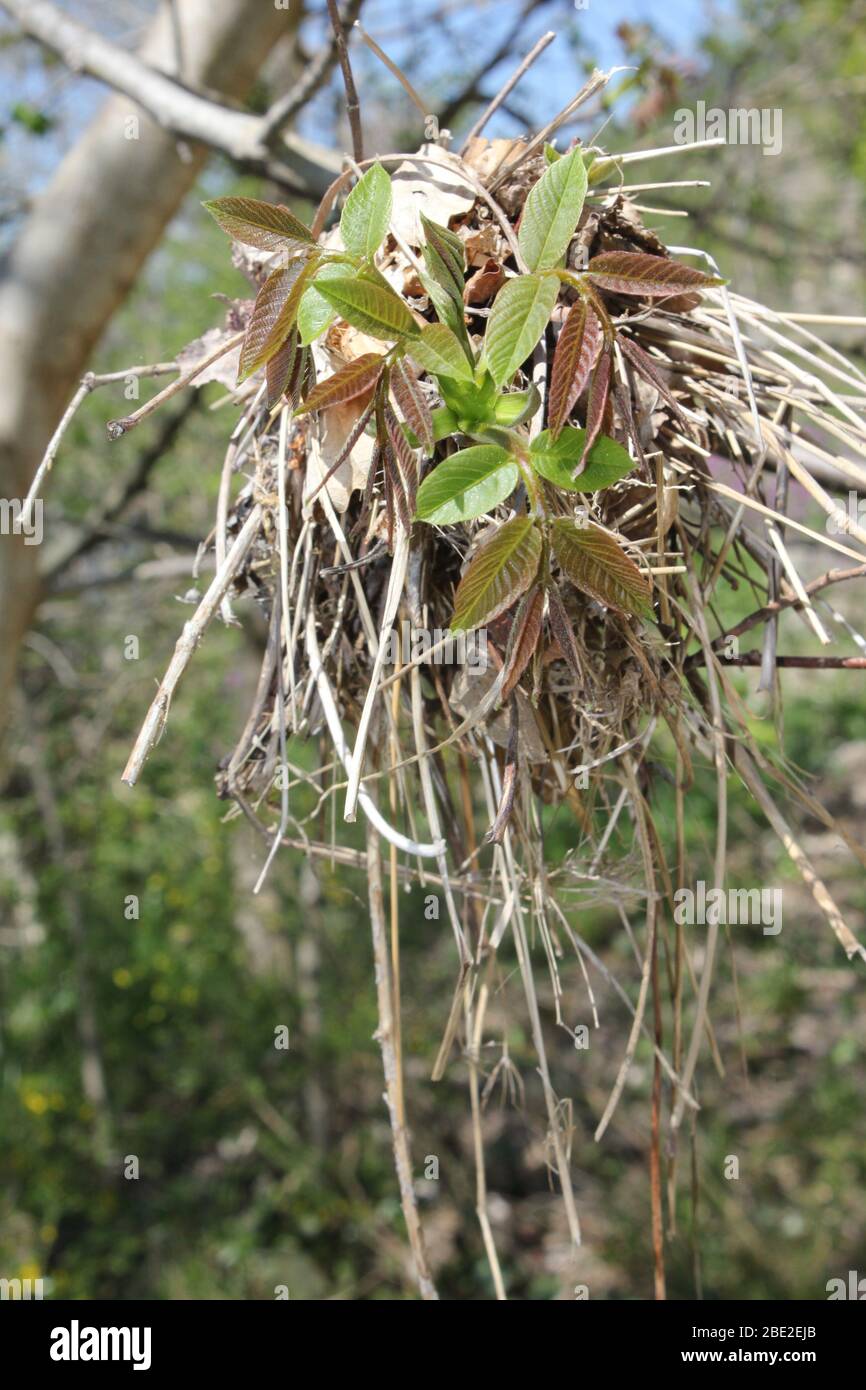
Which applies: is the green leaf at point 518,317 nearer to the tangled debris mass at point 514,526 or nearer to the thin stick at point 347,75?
the tangled debris mass at point 514,526

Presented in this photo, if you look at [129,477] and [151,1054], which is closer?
[129,477]

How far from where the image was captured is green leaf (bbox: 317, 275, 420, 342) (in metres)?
0.52

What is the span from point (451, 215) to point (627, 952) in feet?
8.63

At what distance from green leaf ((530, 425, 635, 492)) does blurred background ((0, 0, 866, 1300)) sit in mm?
1495

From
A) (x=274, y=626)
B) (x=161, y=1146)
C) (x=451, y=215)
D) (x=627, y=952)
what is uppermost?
(x=451, y=215)

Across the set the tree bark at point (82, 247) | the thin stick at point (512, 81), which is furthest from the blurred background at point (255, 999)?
the thin stick at point (512, 81)

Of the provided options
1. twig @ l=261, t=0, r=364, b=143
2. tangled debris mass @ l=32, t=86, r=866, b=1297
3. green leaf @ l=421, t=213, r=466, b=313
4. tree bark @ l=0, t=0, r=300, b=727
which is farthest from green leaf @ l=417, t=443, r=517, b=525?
tree bark @ l=0, t=0, r=300, b=727

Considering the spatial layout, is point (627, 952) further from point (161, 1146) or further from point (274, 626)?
point (274, 626)

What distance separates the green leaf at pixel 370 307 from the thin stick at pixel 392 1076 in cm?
34

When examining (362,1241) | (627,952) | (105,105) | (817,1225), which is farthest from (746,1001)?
(105,105)

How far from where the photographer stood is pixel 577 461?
1.80ft

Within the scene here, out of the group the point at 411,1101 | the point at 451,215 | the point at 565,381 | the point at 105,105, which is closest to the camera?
the point at 565,381

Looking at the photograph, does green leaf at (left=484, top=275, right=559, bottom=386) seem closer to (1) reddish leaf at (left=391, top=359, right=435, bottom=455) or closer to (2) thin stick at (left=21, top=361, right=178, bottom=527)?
(1) reddish leaf at (left=391, top=359, right=435, bottom=455)

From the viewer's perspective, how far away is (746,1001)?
3031mm
